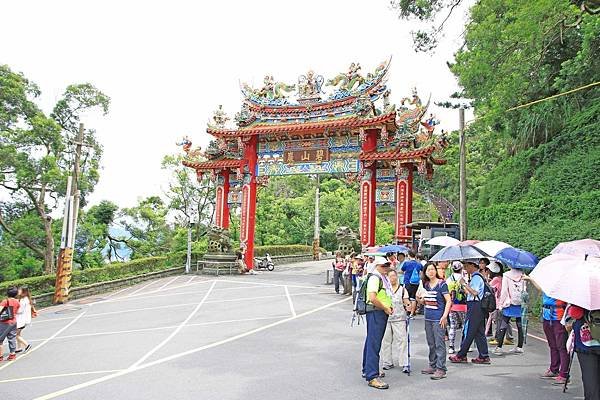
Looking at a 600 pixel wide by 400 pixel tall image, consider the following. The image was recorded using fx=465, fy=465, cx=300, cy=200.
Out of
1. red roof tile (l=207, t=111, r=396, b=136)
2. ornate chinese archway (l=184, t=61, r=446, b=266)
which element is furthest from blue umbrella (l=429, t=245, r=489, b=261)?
red roof tile (l=207, t=111, r=396, b=136)

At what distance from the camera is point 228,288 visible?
16.4 meters

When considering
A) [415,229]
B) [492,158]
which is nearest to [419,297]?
[415,229]

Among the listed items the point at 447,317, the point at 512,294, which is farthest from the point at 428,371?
the point at 512,294

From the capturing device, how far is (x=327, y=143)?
21.3m

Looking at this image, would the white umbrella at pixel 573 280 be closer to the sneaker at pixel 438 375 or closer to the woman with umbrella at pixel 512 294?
the sneaker at pixel 438 375

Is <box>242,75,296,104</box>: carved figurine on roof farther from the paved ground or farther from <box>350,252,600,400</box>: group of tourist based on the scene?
<box>350,252,600,400</box>: group of tourist

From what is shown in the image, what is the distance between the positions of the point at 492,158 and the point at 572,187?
1795cm

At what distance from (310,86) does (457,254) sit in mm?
16409

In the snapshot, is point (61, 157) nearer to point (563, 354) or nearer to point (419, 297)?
point (419, 297)

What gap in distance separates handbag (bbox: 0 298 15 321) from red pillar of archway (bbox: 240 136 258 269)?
14478 millimetres

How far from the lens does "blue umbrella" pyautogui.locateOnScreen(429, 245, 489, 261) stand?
266 inches

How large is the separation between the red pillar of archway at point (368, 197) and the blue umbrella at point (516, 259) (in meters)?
12.4

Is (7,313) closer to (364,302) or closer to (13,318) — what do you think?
(13,318)

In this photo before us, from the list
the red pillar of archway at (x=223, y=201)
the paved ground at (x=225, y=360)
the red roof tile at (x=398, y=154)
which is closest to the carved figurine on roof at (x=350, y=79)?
the red roof tile at (x=398, y=154)
